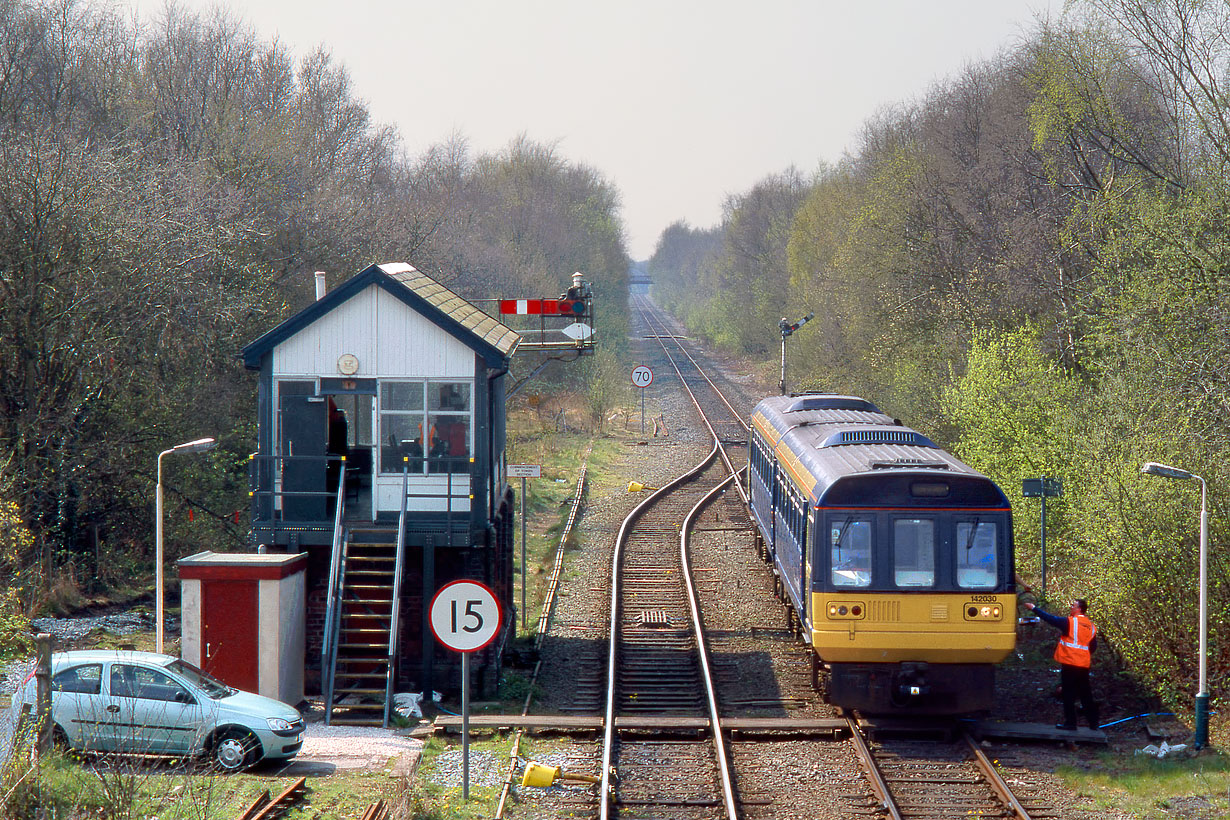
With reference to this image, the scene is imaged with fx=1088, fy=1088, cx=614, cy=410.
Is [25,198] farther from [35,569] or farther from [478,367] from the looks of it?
[478,367]

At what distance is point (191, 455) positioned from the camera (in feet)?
67.8

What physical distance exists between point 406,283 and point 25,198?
7779 mm

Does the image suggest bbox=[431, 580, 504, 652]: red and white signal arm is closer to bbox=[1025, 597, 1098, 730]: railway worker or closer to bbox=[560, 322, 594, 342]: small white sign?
bbox=[1025, 597, 1098, 730]: railway worker

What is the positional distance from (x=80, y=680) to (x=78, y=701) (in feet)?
0.78

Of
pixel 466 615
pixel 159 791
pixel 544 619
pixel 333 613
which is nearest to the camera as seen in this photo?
pixel 159 791

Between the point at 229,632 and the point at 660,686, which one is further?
the point at 660,686

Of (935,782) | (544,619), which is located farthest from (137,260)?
(935,782)

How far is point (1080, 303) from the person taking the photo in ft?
74.2

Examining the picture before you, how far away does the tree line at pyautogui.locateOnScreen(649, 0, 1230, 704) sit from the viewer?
13391mm

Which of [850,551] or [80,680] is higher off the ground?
[850,551]

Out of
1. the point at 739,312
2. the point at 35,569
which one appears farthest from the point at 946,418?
the point at 739,312

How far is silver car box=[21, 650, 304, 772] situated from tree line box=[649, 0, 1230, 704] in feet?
33.0

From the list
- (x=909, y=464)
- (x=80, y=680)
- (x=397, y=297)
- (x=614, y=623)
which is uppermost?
(x=397, y=297)

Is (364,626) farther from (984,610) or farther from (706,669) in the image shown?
(984,610)
